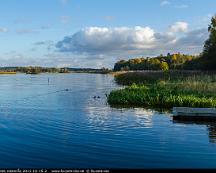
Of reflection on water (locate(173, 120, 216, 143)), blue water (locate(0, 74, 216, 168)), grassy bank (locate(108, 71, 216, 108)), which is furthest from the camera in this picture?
grassy bank (locate(108, 71, 216, 108))

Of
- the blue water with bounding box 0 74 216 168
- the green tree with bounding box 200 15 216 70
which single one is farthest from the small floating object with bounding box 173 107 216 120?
the green tree with bounding box 200 15 216 70

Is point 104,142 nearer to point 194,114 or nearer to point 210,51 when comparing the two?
point 194,114

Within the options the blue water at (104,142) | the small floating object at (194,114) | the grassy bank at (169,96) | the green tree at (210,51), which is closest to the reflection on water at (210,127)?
the blue water at (104,142)

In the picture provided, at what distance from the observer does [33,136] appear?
2116 cm

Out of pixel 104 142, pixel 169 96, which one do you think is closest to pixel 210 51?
pixel 169 96

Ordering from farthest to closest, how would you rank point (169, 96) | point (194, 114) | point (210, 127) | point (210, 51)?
point (210, 51), point (169, 96), point (194, 114), point (210, 127)

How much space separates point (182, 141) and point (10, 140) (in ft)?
28.6

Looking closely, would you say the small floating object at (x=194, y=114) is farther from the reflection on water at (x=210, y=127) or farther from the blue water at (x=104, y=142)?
the blue water at (x=104, y=142)

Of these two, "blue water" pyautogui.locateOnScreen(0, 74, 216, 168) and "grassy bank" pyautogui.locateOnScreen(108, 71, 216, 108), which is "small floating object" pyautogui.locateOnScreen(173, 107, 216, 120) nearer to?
"blue water" pyautogui.locateOnScreen(0, 74, 216, 168)

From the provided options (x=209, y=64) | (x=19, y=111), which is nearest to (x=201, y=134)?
(x=19, y=111)

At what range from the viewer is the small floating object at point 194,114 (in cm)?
2741

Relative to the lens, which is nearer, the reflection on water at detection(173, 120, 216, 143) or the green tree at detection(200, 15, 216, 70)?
the reflection on water at detection(173, 120, 216, 143)

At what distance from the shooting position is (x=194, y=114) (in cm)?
2764

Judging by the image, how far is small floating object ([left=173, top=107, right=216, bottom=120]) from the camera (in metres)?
27.4
